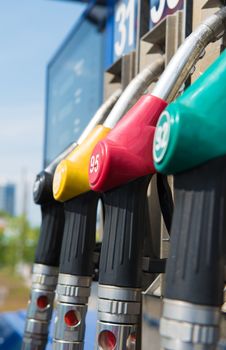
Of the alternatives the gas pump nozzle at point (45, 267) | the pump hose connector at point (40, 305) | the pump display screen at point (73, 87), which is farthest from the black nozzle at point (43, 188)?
the pump display screen at point (73, 87)

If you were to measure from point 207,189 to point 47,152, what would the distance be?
176 cm

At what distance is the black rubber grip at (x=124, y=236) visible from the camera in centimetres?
72

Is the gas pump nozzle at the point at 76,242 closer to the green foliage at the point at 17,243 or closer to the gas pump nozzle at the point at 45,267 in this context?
the gas pump nozzle at the point at 45,267

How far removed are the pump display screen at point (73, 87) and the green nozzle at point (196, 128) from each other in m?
1.29

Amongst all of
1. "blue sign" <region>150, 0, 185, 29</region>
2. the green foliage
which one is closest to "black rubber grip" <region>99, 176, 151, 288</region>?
"blue sign" <region>150, 0, 185, 29</region>

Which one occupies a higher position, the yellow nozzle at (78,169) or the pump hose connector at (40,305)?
the yellow nozzle at (78,169)

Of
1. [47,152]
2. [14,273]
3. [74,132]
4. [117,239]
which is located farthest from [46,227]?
[14,273]

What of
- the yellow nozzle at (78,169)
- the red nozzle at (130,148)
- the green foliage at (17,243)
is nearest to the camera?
the red nozzle at (130,148)

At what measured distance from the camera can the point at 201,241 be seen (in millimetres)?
554

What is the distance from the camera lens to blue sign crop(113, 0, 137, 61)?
1405 mm

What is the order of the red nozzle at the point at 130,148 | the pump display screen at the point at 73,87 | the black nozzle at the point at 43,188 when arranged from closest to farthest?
the red nozzle at the point at 130,148, the black nozzle at the point at 43,188, the pump display screen at the point at 73,87

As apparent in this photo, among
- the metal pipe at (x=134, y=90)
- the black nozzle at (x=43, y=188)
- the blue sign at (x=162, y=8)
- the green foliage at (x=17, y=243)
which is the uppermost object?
the blue sign at (x=162, y=8)

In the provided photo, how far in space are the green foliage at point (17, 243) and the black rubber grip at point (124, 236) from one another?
63.1ft

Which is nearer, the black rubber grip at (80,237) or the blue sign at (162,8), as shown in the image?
the black rubber grip at (80,237)
